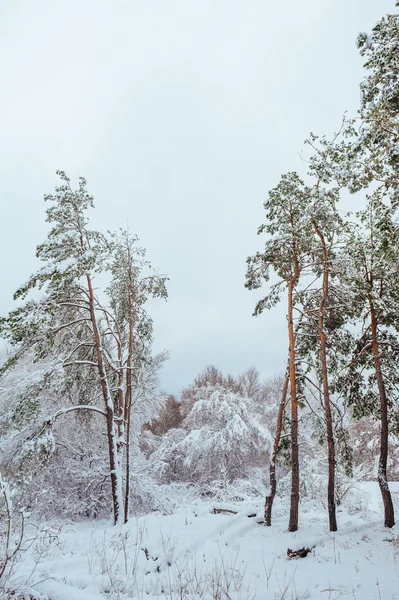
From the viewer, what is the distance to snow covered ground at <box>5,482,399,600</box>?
461cm

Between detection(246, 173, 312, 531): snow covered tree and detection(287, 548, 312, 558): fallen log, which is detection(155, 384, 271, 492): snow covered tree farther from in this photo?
detection(287, 548, 312, 558): fallen log

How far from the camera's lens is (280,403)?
11891 mm

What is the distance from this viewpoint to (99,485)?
14.5m

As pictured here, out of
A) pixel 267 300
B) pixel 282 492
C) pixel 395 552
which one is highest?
pixel 267 300

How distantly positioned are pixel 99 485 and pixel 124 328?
22.1ft

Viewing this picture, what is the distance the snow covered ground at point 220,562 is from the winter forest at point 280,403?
5 cm

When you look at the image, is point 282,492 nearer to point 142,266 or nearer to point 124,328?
point 124,328

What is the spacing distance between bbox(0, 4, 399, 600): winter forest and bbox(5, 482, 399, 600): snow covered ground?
50 mm

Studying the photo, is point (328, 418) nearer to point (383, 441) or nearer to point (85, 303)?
point (383, 441)

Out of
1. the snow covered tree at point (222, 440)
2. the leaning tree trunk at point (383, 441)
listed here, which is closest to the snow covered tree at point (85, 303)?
the leaning tree trunk at point (383, 441)

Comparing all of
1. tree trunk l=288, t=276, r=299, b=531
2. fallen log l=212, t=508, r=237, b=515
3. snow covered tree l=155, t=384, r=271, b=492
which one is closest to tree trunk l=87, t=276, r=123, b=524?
fallen log l=212, t=508, r=237, b=515

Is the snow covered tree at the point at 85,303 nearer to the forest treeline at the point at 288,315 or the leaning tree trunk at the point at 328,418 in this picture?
the forest treeline at the point at 288,315

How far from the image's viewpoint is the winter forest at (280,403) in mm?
5508

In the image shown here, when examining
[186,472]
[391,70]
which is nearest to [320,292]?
[391,70]
